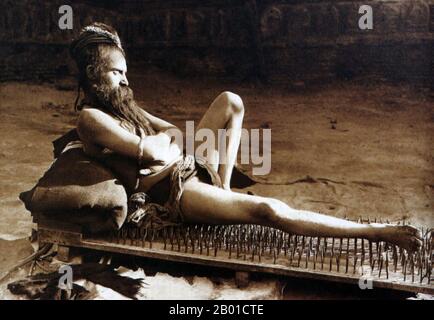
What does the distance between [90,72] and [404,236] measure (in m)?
2.90

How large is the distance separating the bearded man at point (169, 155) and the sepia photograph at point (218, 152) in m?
0.01

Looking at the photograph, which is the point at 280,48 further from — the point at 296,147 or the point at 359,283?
the point at 359,283

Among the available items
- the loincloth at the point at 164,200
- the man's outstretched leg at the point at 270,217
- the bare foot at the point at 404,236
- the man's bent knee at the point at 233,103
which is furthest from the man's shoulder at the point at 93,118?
the bare foot at the point at 404,236

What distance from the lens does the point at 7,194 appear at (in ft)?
18.6

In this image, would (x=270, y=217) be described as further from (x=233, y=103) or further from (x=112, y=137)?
(x=112, y=137)

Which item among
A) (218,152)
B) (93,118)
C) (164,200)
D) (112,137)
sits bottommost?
(164,200)

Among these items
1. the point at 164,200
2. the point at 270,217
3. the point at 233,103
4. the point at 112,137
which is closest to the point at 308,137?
the point at 233,103

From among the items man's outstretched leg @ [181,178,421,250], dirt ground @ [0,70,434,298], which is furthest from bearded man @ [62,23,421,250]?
dirt ground @ [0,70,434,298]

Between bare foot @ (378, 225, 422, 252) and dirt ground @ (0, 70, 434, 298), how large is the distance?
0.86m

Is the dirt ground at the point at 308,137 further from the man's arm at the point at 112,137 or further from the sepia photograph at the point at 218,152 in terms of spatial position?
the man's arm at the point at 112,137

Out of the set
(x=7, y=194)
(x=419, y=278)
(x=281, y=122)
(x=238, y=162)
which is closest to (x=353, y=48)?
(x=281, y=122)

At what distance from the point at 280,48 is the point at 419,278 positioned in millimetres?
2963

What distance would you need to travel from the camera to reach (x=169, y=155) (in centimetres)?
534

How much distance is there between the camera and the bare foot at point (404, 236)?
4594 millimetres
